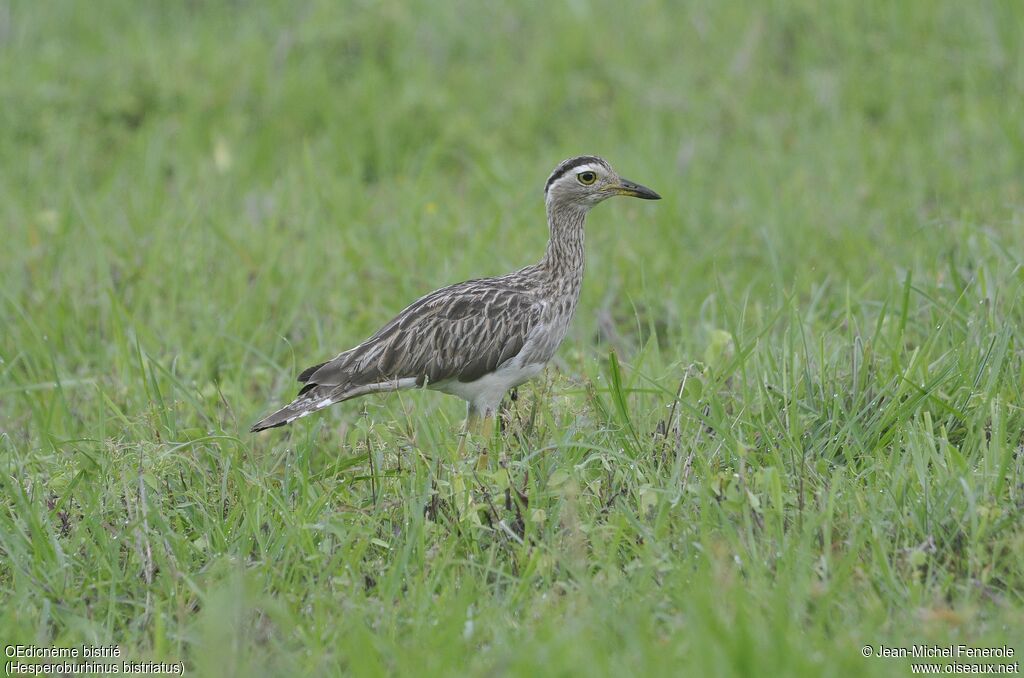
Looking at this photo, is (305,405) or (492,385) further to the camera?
(492,385)

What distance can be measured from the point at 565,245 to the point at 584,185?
33cm

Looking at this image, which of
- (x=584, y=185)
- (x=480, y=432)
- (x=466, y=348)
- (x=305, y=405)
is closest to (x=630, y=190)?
(x=584, y=185)

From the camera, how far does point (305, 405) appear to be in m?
6.18

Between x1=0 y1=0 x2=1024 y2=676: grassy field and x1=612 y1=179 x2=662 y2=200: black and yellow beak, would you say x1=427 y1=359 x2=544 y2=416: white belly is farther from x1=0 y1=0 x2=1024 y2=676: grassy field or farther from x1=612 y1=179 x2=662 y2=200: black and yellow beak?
x1=612 y1=179 x2=662 y2=200: black and yellow beak

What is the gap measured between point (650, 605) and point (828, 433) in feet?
5.12

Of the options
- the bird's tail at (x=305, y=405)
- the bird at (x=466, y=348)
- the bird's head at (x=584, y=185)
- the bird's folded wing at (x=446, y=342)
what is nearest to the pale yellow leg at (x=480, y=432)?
the bird at (x=466, y=348)

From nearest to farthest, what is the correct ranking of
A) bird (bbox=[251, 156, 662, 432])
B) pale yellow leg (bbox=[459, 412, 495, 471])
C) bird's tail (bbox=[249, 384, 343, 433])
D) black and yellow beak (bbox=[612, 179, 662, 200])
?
1. pale yellow leg (bbox=[459, 412, 495, 471])
2. bird's tail (bbox=[249, 384, 343, 433])
3. bird (bbox=[251, 156, 662, 432])
4. black and yellow beak (bbox=[612, 179, 662, 200])

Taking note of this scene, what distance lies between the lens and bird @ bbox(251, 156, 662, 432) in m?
6.36

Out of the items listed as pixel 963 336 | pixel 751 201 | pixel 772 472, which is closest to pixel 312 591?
pixel 772 472

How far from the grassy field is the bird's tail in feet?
0.45

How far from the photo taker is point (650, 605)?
15.1ft

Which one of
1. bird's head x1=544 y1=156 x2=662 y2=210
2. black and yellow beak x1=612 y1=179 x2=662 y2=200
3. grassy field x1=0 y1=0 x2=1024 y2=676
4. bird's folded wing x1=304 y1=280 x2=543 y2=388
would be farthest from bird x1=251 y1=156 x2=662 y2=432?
black and yellow beak x1=612 y1=179 x2=662 y2=200

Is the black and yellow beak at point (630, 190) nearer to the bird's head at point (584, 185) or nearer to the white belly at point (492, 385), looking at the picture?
the bird's head at point (584, 185)

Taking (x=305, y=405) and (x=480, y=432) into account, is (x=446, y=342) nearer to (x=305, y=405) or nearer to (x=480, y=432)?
(x=480, y=432)
